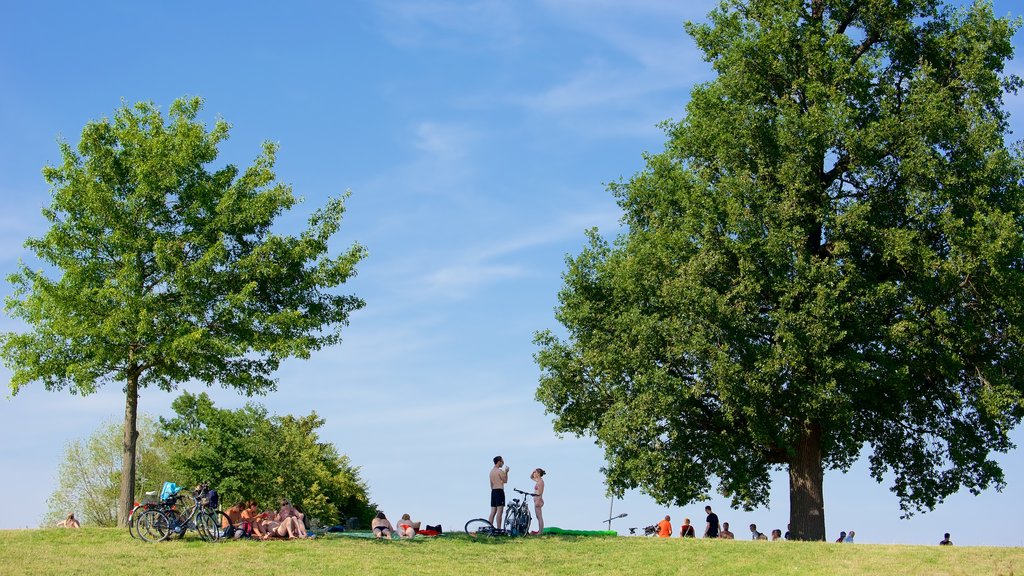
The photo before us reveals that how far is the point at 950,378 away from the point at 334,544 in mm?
19390

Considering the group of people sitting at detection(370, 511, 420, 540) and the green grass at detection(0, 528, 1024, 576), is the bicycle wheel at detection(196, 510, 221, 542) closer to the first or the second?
the green grass at detection(0, 528, 1024, 576)

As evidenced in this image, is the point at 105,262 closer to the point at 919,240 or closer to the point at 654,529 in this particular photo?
the point at 654,529

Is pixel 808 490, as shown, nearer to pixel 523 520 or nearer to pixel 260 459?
pixel 523 520

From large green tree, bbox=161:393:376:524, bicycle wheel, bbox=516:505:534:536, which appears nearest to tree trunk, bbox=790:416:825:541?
bicycle wheel, bbox=516:505:534:536

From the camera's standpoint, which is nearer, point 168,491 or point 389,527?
point 168,491

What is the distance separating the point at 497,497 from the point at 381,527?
351cm

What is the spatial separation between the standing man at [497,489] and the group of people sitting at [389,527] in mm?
2378

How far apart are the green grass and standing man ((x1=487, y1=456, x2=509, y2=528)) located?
1.51 metres

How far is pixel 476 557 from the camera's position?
81.1ft

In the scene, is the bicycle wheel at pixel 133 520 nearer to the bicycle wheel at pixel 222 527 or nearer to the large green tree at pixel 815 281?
the bicycle wheel at pixel 222 527

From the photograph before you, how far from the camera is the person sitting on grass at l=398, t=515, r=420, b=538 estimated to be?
28.3 metres

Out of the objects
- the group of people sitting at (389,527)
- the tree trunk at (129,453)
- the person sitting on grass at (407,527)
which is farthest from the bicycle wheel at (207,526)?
the person sitting on grass at (407,527)

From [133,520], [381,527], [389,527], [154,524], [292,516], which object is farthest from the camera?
[389,527]

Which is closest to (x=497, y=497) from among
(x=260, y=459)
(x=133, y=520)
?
(x=133, y=520)
